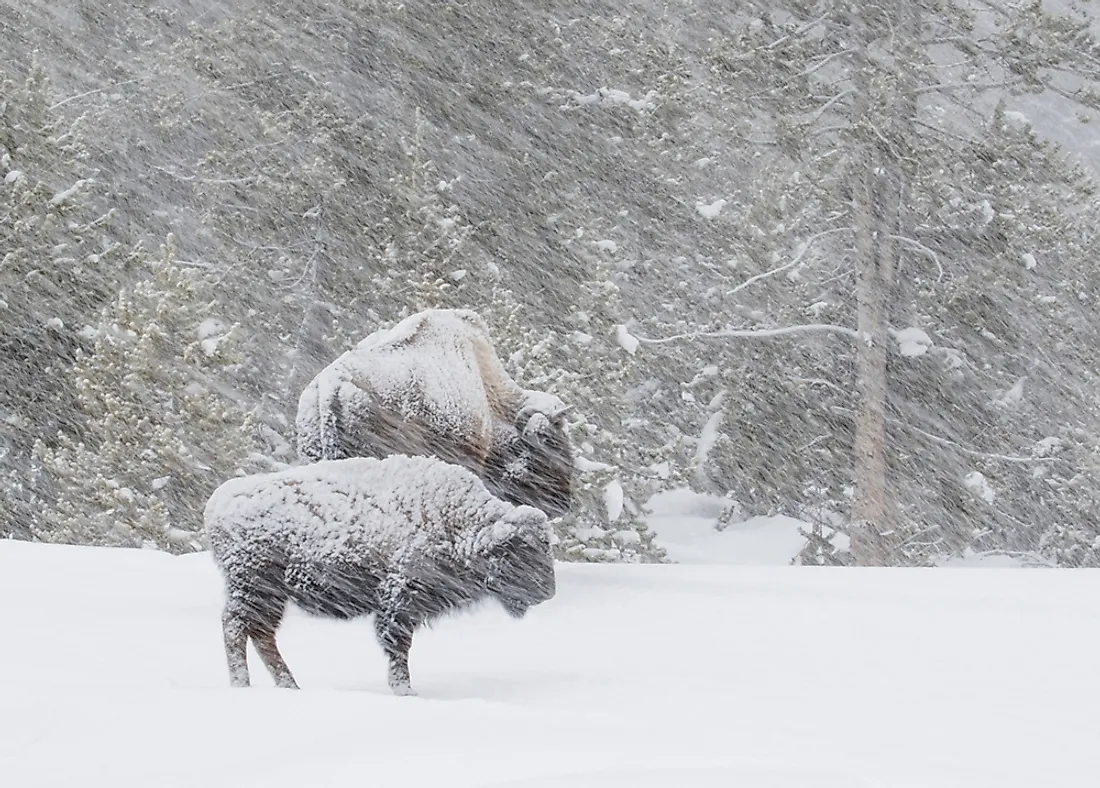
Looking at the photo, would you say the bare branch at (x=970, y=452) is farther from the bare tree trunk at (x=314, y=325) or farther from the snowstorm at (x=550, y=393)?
the bare tree trunk at (x=314, y=325)

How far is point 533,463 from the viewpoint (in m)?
6.64

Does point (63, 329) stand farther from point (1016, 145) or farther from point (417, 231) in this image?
point (1016, 145)

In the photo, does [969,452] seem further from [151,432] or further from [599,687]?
[599,687]

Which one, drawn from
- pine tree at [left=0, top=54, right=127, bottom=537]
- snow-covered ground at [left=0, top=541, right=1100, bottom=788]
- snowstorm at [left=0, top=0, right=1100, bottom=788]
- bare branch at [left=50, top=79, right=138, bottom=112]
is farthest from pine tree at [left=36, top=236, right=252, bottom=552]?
bare branch at [left=50, top=79, right=138, bottom=112]

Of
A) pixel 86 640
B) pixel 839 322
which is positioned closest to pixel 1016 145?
pixel 839 322

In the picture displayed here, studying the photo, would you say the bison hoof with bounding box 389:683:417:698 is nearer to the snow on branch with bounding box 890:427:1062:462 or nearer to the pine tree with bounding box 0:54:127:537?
the pine tree with bounding box 0:54:127:537

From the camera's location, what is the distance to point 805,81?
16.2m

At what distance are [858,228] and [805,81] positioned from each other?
2.01 metres

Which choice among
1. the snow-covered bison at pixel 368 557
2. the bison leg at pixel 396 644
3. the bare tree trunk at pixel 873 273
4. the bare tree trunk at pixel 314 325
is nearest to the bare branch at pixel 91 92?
the bare tree trunk at pixel 314 325

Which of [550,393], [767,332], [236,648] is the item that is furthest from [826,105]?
[236,648]

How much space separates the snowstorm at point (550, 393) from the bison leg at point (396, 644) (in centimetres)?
2

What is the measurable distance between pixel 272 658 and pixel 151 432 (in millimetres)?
9490

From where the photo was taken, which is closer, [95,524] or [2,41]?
[95,524]

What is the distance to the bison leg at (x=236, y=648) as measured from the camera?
16.2ft
